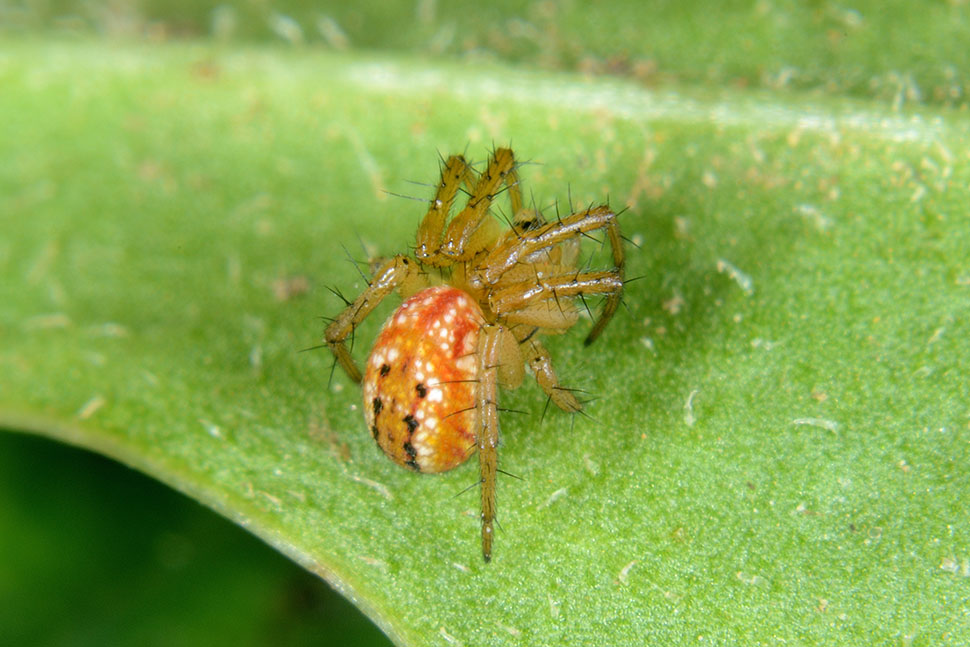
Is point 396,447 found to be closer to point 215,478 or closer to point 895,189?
point 215,478

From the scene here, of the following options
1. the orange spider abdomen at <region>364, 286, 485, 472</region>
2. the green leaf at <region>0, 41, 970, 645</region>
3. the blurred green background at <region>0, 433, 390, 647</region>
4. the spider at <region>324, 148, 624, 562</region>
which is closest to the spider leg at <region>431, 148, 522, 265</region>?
the spider at <region>324, 148, 624, 562</region>

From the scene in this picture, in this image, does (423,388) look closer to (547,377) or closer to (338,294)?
(547,377)

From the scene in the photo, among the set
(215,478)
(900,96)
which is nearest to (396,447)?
(215,478)

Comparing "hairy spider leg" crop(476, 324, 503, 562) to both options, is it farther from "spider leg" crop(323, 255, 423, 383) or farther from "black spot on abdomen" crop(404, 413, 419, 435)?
"spider leg" crop(323, 255, 423, 383)

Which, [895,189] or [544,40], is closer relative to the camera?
[895,189]

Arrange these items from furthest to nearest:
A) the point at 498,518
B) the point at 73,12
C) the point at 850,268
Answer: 1. the point at 73,12
2. the point at 850,268
3. the point at 498,518

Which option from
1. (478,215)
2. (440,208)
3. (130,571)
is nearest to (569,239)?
(478,215)

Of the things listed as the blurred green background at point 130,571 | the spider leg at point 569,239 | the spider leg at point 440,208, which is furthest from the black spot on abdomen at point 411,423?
the blurred green background at point 130,571
